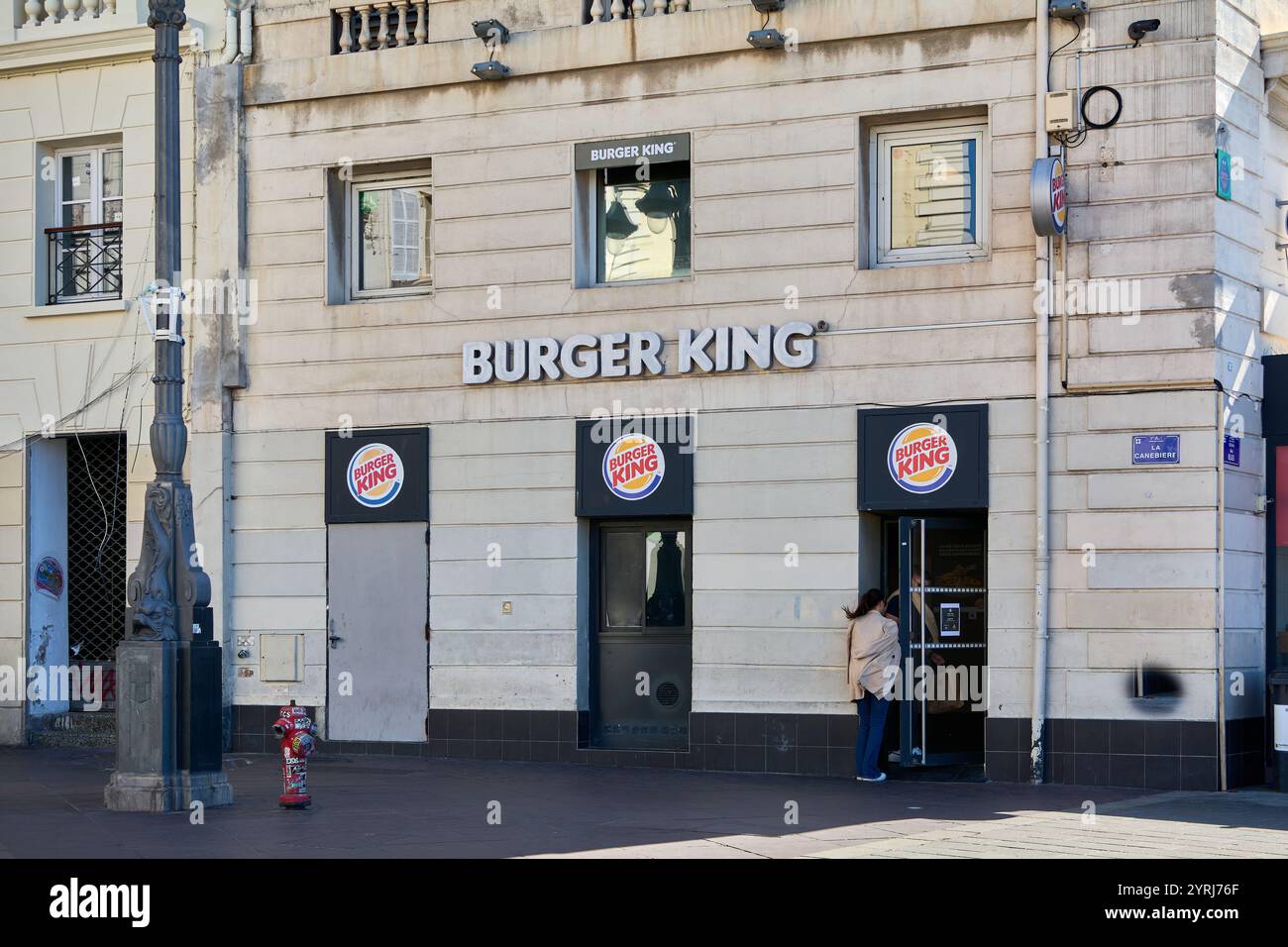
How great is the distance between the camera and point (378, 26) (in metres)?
19.7

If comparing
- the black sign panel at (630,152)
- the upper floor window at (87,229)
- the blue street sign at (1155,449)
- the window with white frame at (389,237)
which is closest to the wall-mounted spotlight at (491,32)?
the black sign panel at (630,152)

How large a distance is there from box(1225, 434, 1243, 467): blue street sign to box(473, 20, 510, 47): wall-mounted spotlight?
7.82 m

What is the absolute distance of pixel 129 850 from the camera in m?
11.8

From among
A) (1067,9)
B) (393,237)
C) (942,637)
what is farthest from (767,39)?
(942,637)

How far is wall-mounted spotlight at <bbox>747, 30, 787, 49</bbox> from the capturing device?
17.6 metres

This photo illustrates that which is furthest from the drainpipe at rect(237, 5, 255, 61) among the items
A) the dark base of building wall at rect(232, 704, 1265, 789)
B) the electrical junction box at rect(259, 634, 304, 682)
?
Result: the dark base of building wall at rect(232, 704, 1265, 789)

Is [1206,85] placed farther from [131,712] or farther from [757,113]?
[131,712]

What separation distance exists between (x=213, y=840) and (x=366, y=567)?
7.10 metres

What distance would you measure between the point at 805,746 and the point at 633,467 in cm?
306

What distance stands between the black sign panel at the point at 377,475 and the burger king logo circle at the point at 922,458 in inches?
188

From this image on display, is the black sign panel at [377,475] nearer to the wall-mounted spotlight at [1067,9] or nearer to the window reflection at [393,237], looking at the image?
the window reflection at [393,237]

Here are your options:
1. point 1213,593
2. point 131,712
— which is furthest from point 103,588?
point 1213,593

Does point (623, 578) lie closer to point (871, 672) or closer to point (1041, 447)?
point (871, 672)

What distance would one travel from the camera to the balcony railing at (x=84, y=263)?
812 inches
